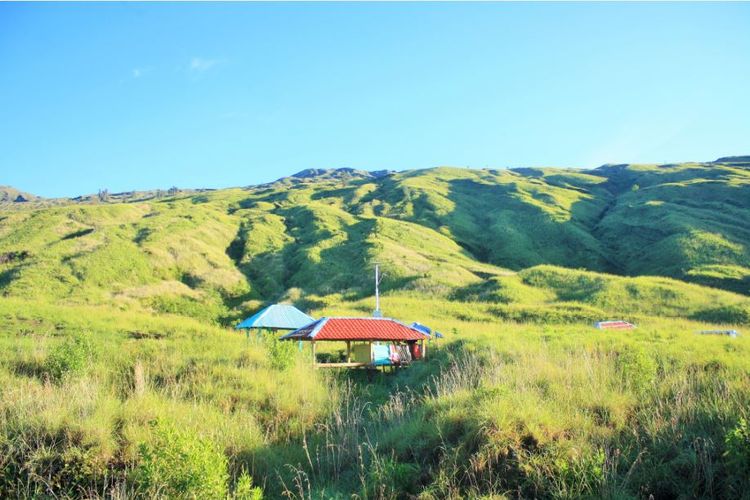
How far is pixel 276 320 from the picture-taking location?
3219 centimetres

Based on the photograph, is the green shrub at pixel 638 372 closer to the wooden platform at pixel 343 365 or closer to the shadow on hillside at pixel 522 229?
the wooden platform at pixel 343 365

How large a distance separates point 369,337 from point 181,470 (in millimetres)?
16360

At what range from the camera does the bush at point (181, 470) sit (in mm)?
6566

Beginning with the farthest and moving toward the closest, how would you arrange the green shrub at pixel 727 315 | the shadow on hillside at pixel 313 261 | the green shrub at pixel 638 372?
the shadow on hillside at pixel 313 261
the green shrub at pixel 727 315
the green shrub at pixel 638 372

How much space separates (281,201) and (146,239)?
51.5 meters

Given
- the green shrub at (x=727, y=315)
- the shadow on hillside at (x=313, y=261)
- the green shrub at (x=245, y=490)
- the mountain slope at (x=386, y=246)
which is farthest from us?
the shadow on hillside at (x=313, y=261)

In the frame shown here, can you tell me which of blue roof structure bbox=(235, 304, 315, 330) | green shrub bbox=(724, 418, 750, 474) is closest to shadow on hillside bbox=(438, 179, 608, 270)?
blue roof structure bbox=(235, 304, 315, 330)

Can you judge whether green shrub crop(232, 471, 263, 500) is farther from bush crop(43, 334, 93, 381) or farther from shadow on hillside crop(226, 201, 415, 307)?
shadow on hillside crop(226, 201, 415, 307)

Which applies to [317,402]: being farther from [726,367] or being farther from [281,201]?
[281,201]

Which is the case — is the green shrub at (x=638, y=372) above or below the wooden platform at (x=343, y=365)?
above

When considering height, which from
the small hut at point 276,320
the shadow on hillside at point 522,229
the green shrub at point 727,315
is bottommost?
the green shrub at point 727,315

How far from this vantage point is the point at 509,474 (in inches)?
292

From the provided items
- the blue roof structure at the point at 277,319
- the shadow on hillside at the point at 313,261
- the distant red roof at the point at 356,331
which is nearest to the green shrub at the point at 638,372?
the distant red roof at the point at 356,331

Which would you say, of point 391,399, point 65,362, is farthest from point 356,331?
point 65,362
